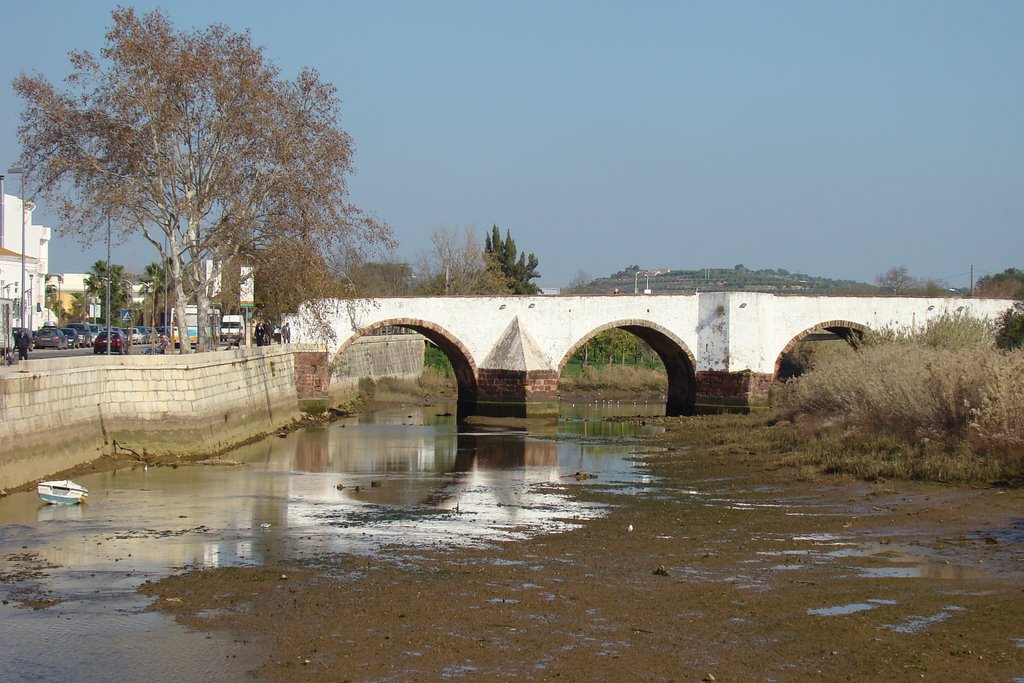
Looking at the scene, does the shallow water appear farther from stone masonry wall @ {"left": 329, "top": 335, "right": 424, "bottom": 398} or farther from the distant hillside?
the distant hillside

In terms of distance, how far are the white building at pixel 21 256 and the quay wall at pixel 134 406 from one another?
26480 mm

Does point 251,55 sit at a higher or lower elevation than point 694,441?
higher

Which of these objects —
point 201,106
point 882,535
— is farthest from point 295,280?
point 882,535

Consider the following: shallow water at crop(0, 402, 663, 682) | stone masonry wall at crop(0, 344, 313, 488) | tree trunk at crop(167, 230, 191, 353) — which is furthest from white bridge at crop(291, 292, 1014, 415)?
shallow water at crop(0, 402, 663, 682)

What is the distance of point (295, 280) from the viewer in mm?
30859

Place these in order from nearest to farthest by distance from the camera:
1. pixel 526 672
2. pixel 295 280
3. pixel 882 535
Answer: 1. pixel 526 672
2. pixel 882 535
3. pixel 295 280

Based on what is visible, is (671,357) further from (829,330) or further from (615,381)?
(615,381)

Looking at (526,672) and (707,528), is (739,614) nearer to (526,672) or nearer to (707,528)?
(526,672)

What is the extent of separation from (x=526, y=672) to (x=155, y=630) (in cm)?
332

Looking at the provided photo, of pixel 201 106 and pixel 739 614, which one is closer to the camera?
pixel 739 614

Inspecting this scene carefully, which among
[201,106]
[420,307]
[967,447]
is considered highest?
[201,106]

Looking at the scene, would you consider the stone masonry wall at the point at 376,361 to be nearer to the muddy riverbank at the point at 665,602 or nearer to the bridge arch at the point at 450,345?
the bridge arch at the point at 450,345

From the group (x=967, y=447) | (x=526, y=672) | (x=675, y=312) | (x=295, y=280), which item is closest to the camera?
(x=526, y=672)

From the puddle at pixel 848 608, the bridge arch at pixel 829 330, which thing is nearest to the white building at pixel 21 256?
the bridge arch at pixel 829 330
